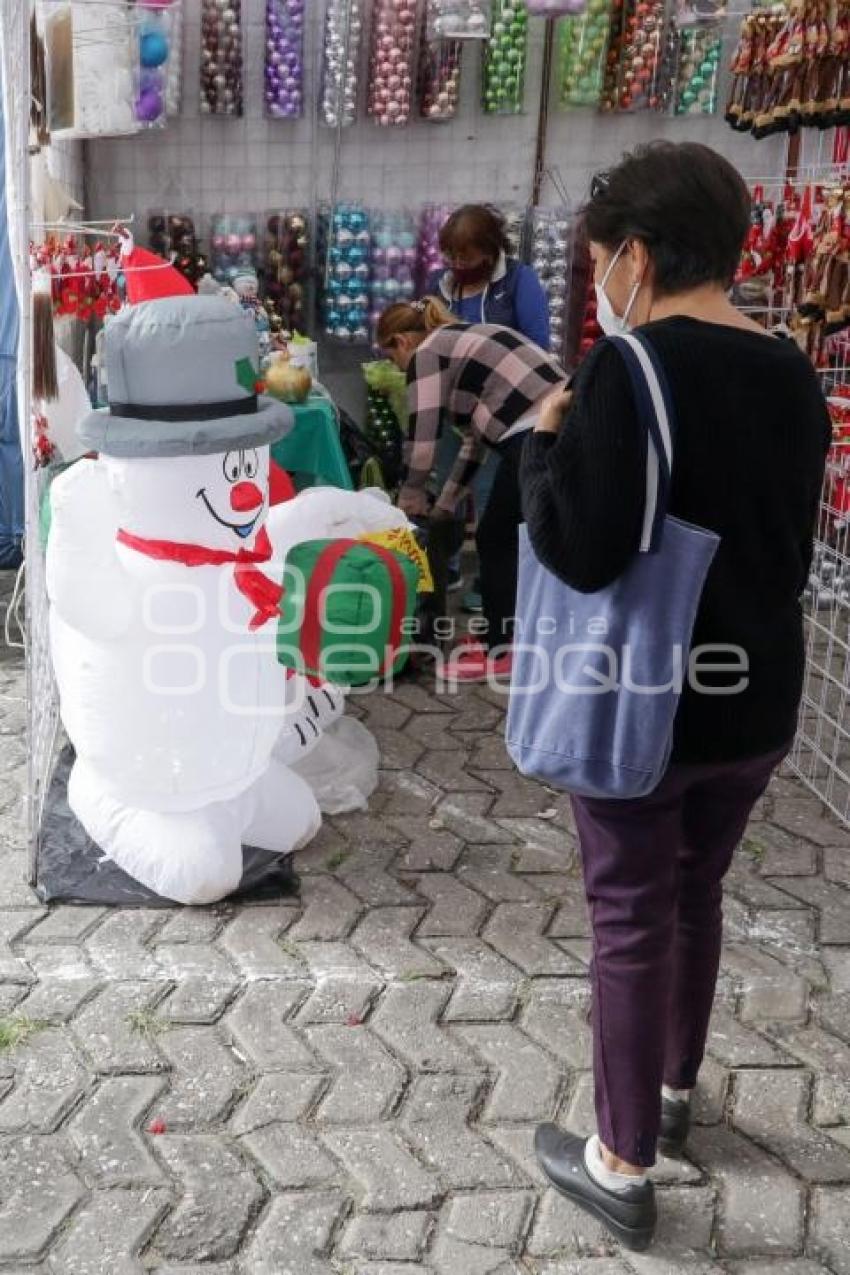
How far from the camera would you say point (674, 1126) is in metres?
2.39

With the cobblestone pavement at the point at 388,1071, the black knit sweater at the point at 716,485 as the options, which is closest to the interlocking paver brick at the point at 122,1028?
the cobblestone pavement at the point at 388,1071

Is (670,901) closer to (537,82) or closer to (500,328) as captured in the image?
(500,328)

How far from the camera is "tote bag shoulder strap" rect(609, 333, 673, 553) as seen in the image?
173 centimetres

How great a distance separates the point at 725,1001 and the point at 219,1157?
118 cm

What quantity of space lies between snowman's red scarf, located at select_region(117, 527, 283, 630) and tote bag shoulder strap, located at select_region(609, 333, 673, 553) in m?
1.49

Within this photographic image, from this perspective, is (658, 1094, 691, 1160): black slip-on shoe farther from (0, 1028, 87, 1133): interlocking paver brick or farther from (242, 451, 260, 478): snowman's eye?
(242, 451, 260, 478): snowman's eye

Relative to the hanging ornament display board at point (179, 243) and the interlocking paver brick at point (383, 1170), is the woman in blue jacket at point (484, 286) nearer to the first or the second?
the hanging ornament display board at point (179, 243)

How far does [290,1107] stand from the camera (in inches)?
98.8

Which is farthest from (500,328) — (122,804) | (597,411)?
(597,411)

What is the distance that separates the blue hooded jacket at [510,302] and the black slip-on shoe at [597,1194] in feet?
11.8

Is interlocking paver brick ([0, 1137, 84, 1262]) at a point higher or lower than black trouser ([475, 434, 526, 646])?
lower

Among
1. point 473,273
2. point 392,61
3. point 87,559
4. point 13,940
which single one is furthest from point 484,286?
point 13,940

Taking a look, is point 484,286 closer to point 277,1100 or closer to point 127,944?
point 127,944

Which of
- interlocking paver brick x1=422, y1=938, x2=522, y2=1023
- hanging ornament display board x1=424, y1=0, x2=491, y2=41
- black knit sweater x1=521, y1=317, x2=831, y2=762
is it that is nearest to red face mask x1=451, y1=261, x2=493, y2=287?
hanging ornament display board x1=424, y1=0, x2=491, y2=41
